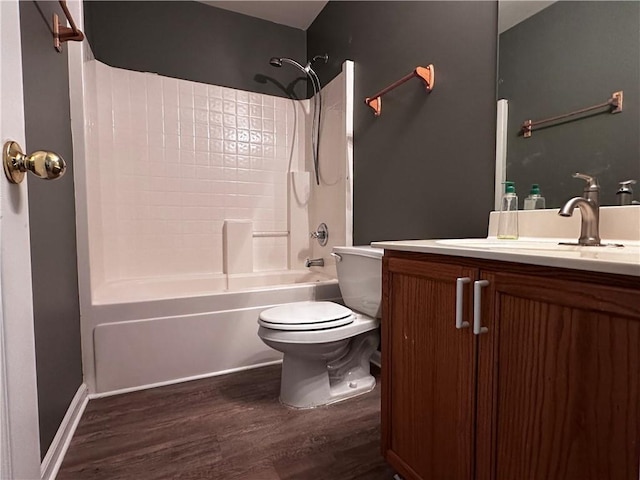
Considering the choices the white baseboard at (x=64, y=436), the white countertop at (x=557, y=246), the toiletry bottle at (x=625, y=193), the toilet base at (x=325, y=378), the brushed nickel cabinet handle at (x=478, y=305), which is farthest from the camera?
the toilet base at (x=325, y=378)

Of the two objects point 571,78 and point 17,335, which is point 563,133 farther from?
point 17,335

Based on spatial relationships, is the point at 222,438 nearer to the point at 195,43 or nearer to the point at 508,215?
the point at 508,215

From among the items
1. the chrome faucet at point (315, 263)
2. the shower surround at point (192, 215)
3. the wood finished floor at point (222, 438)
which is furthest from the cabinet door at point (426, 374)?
the chrome faucet at point (315, 263)

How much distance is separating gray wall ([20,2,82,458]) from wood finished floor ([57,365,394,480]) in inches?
7.1

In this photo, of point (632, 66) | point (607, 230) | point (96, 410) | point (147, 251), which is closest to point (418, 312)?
point (607, 230)

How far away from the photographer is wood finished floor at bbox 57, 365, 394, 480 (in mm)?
1146

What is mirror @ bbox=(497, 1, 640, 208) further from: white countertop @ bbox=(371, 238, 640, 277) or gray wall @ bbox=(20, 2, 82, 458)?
gray wall @ bbox=(20, 2, 82, 458)

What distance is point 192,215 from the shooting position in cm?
256

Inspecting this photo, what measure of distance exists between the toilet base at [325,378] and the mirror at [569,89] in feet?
3.53

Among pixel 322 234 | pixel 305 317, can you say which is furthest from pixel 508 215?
pixel 322 234

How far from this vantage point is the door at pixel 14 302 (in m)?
0.46

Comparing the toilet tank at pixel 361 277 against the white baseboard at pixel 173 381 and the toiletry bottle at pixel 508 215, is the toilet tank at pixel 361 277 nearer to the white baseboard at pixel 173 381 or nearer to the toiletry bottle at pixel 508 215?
the toiletry bottle at pixel 508 215

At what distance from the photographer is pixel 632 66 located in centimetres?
98

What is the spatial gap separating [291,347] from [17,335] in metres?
1.07
